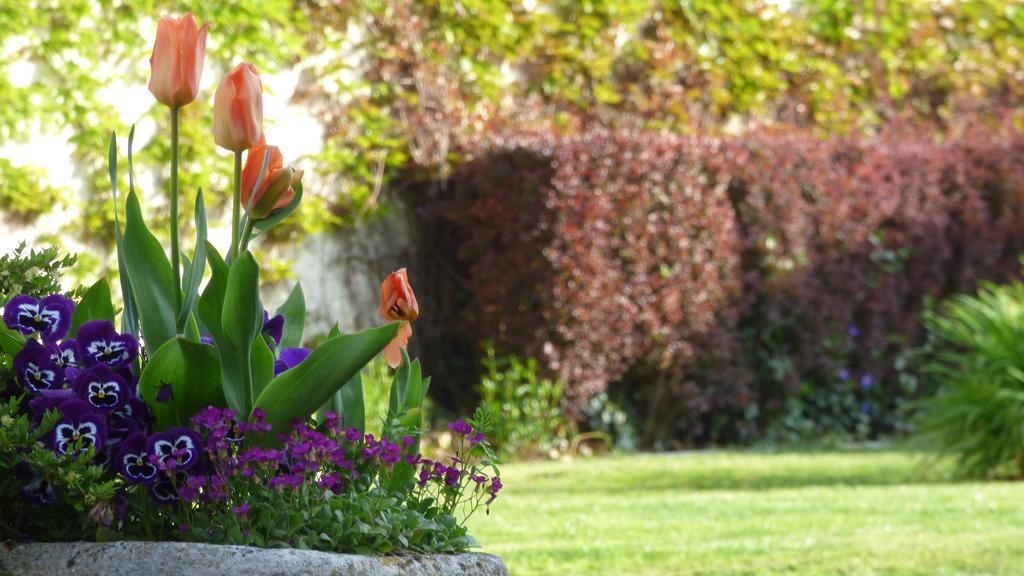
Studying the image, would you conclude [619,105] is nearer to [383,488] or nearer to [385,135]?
[385,135]

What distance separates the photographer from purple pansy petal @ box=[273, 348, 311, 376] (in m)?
2.34

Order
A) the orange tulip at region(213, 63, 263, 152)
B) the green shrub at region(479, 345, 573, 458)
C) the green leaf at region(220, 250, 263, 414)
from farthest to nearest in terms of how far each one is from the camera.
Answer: the green shrub at region(479, 345, 573, 458) < the orange tulip at region(213, 63, 263, 152) < the green leaf at region(220, 250, 263, 414)

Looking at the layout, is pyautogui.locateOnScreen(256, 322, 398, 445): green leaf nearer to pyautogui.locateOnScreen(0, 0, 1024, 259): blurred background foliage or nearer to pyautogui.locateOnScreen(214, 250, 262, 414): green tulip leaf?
pyautogui.locateOnScreen(214, 250, 262, 414): green tulip leaf

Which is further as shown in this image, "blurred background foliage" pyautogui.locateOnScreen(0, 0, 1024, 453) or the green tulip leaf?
"blurred background foliage" pyautogui.locateOnScreen(0, 0, 1024, 453)

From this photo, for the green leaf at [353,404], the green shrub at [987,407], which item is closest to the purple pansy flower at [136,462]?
the green leaf at [353,404]

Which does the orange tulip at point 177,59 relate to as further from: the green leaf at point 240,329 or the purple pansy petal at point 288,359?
the purple pansy petal at point 288,359

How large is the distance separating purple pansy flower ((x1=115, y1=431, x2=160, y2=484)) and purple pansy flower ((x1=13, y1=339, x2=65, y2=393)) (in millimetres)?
201

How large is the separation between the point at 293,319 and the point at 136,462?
556 mm

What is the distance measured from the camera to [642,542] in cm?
481

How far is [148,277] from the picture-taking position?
2.24 m

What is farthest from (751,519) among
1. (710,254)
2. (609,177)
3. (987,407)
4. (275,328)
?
(275,328)

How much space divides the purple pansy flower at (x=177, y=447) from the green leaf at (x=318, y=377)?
12 cm

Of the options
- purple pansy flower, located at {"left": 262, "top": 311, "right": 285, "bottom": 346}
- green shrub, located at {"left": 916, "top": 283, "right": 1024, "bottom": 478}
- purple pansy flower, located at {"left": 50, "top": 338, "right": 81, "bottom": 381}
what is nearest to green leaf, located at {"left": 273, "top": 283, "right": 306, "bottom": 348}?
purple pansy flower, located at {"left": 262, "top": 311, "right": 285, "bottom": 346}

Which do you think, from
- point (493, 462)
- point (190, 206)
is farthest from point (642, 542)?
point (190, 206)
